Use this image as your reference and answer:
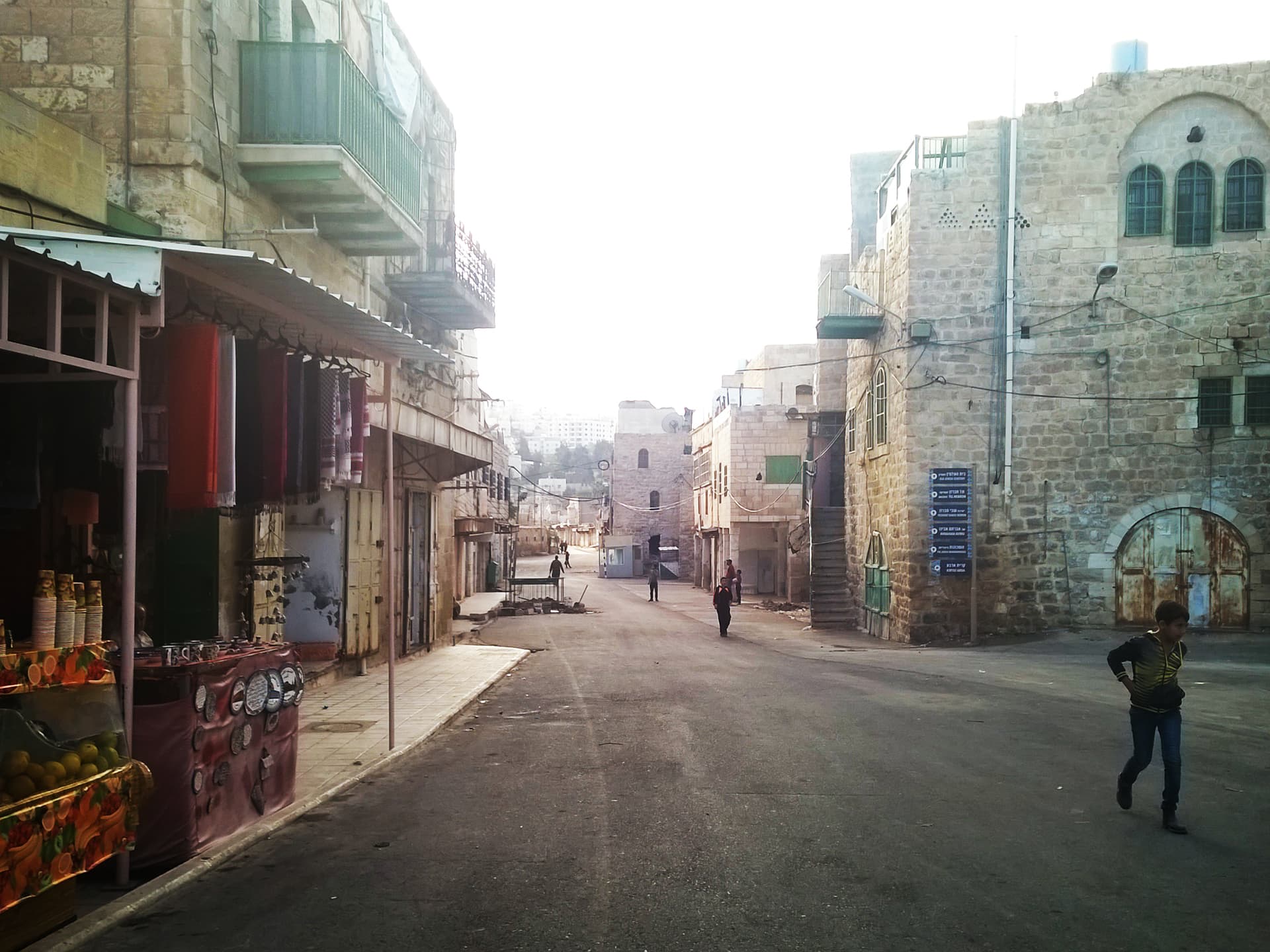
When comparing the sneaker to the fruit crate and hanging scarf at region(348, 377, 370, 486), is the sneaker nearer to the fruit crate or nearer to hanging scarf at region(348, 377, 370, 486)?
the fruit crate

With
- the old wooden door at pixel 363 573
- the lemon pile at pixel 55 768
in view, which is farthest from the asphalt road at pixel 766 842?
the old wooden door at pixel 363 573

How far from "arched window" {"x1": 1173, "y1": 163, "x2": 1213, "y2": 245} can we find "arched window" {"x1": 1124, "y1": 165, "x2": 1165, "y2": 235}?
0.31m

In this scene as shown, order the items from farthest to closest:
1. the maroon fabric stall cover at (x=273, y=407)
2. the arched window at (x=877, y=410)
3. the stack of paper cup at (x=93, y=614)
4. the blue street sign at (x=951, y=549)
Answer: the arched window at (x=877, y=410), the blue street sign at (x=951, y=549), the maroon fabric stall cover at (x=273, y=407), the stack of paper cup at (x=93, y=614)

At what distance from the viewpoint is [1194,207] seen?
20328mm

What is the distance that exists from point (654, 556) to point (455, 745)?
56.0 meters

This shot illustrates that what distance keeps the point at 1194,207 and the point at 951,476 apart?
7.37m

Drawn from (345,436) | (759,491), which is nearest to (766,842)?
(345,436)

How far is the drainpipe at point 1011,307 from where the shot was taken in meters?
20.6

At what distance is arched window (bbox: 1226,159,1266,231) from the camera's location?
20.1 metres

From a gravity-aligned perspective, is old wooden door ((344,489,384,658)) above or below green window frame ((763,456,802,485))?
below

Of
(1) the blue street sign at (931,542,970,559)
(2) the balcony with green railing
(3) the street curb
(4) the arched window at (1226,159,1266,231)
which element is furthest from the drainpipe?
(3) the street curb

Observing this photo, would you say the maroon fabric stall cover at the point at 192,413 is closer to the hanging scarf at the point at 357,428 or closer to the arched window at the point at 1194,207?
the hanging scarf at the point at 357,428

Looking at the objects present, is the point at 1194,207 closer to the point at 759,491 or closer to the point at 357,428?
the point at 357,428

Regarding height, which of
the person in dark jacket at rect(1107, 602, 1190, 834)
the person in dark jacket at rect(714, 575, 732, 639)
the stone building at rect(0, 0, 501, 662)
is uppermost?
the stone building at rect(0, 0, 501, 662)
